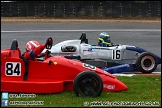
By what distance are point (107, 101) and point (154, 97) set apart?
1.14 m

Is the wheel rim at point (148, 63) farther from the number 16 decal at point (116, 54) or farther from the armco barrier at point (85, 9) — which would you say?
the armco barrier at point (85, 9)

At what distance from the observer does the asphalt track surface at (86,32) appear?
1905 centimetres

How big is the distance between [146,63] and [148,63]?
0.07 m

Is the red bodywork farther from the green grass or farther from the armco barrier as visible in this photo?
the armco barrier

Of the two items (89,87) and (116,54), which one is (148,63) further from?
(89,87)

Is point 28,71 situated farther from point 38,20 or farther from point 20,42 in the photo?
point 38,20

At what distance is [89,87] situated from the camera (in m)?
8.67

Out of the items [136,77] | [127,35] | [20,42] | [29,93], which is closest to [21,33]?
[20,42]

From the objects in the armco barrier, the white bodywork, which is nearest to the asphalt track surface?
the armco barrier

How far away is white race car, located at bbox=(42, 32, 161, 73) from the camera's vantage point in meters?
12.0

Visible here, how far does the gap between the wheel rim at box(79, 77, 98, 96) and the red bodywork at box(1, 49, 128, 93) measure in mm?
485

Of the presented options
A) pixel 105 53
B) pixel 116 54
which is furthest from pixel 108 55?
pixel 116 54

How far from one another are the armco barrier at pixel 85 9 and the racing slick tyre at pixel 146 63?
19178 millimetres

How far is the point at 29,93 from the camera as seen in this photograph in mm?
8773
